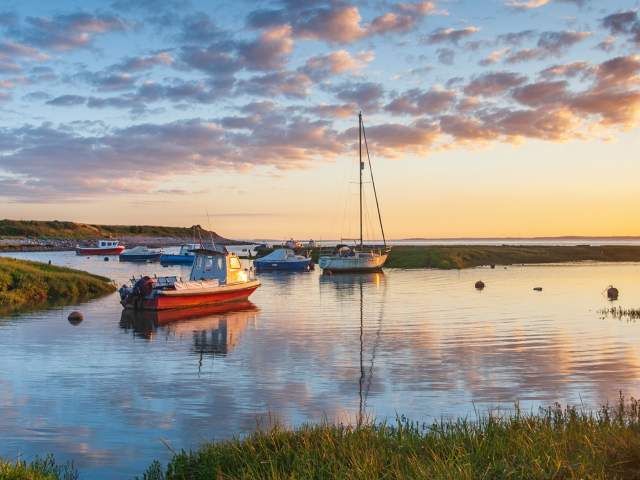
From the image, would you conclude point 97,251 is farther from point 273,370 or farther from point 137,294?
point 273,370

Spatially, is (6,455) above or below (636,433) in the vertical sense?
below

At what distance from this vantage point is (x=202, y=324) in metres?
34.5

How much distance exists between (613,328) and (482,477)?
24557 millimetres

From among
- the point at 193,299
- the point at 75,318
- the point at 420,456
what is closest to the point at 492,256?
the point at 193,299

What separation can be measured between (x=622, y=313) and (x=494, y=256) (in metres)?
67.0

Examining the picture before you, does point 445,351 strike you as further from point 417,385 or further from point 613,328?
point 613,328

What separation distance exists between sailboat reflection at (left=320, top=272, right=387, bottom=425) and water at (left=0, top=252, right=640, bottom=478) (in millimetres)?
126

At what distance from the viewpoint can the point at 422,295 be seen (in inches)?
1976

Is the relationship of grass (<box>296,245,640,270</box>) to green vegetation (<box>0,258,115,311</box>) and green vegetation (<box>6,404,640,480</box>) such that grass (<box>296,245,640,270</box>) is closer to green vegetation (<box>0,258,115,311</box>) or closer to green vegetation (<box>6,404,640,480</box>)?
green vegetation (<box>0,258,115,311</box>)

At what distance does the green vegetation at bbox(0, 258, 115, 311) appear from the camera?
44375 millimetres

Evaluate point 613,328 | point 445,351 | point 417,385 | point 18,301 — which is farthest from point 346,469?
point 18,301

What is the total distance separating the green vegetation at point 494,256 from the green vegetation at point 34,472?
79484 mm

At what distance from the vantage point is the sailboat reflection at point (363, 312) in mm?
18250

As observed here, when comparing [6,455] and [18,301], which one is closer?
[6,455]
